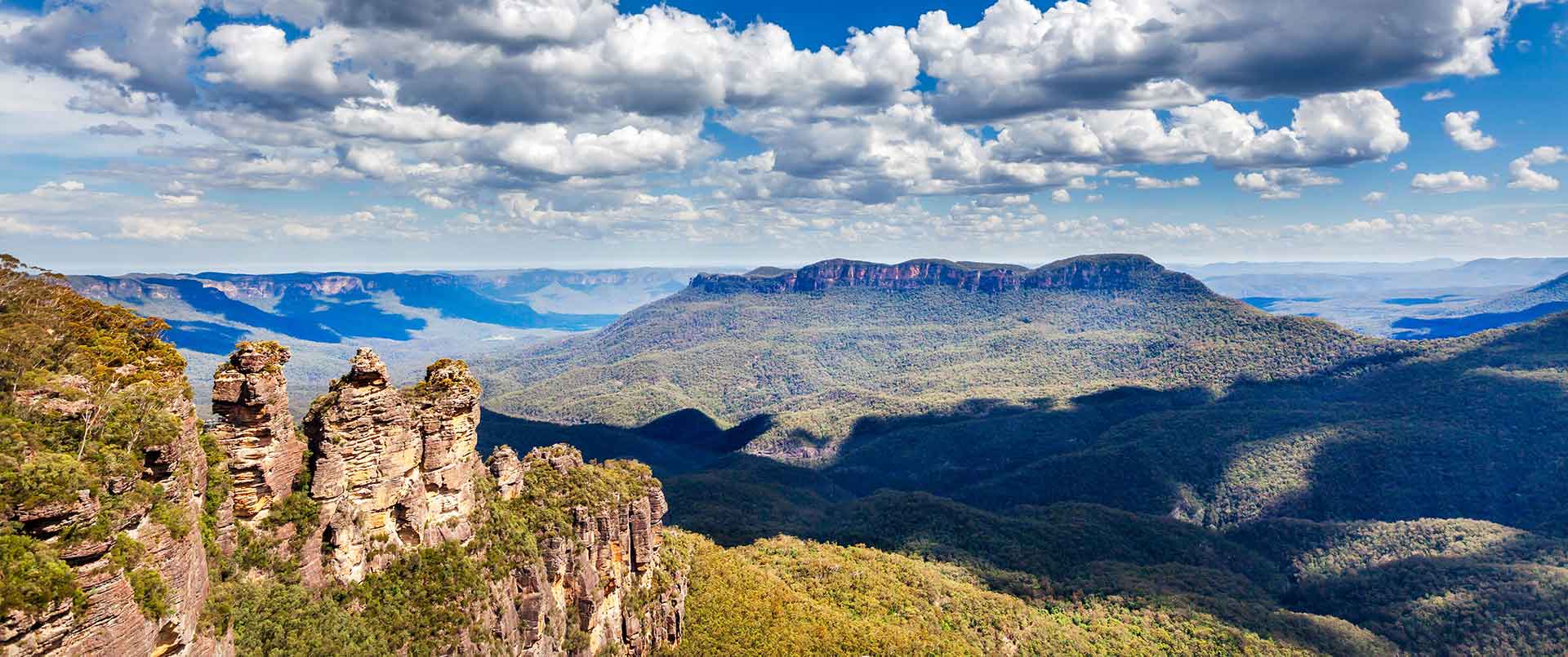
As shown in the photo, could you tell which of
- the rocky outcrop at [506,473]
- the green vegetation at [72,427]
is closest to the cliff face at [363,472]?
the green vegetation at [72,427]

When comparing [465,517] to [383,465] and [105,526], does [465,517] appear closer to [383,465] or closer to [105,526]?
[383,465]

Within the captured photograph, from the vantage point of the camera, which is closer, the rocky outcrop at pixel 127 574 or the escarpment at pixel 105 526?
the escarpment at pixel 105 526

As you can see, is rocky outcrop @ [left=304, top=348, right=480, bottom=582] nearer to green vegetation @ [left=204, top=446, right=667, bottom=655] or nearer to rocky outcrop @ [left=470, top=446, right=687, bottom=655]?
green vegetation @ [left=204, top=446, right=667, bottom=655]

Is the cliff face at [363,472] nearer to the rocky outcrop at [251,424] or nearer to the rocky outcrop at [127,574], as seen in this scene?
the rocky outcrop at [251,424]

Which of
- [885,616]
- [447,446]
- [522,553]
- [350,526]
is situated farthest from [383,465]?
[885,616]

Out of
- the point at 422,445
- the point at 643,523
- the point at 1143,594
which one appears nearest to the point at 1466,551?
the point at 1143,594

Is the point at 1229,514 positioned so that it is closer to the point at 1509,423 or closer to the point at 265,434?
the point at 1509,423
